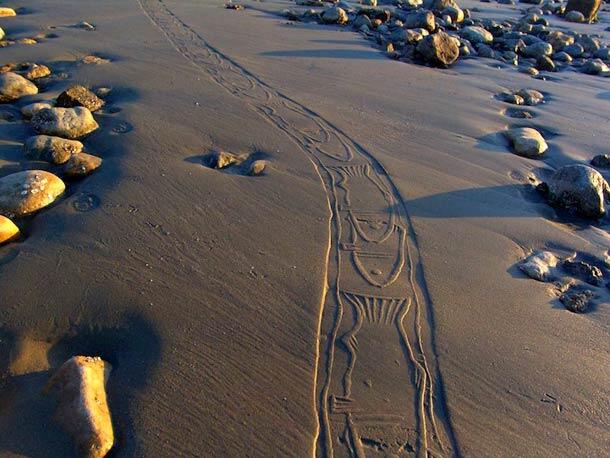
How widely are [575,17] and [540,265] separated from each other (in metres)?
11.1

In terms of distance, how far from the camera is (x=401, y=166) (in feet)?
13.8

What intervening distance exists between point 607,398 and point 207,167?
120 inches

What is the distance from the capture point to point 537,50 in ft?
27.1

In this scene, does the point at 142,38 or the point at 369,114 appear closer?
the point at 369,114

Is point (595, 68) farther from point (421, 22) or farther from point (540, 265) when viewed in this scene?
point (540, 265)

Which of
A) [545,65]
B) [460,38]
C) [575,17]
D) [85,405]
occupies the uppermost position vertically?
[575,17]

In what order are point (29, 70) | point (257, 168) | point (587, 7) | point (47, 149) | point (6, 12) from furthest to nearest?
point (587, 7)
point (6, 12)
point (29, 70)
point (257, 168)
point (47, 149)

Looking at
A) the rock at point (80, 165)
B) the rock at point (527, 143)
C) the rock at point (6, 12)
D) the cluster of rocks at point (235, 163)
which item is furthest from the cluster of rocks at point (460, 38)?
the rock at point (80, 165)

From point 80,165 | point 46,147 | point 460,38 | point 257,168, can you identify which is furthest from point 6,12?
point 460,38

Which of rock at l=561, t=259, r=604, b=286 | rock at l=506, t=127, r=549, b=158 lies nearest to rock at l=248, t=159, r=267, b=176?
rock at l=561, t=259, r=604, b=286

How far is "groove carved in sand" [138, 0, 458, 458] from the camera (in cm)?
218

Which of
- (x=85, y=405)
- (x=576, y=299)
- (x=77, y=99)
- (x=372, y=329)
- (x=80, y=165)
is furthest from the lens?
(x=77, y=99)

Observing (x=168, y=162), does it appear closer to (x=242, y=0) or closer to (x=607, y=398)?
(x=607, y=398)

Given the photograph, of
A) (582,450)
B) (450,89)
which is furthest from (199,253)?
(450,89)
